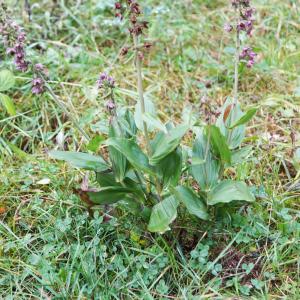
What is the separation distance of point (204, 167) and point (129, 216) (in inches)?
22.1

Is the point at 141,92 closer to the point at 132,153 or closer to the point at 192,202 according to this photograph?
the point at 132,153

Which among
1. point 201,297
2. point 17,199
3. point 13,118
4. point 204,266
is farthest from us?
point 13,118

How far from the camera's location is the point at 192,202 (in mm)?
2840

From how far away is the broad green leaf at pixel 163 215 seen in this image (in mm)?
2676

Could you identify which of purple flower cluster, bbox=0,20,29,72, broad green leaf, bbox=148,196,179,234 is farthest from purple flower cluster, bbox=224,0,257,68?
purple flower cluster, bbox=0,20,29,72

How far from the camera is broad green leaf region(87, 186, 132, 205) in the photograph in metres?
2.86

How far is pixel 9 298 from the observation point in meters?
2.71

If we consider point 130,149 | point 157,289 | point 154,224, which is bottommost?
point 157,289

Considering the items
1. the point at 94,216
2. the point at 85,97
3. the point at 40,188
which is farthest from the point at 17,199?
the point at 85,97

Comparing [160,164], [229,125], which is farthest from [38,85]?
[229,125]

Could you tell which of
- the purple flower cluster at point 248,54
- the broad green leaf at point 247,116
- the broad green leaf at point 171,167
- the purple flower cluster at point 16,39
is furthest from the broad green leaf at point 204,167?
the purple flower cluster at point 16,39

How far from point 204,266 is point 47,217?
0.98 meters

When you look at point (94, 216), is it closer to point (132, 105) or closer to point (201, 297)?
point (201, 297)

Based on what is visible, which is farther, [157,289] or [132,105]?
[132,105]
